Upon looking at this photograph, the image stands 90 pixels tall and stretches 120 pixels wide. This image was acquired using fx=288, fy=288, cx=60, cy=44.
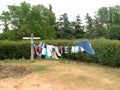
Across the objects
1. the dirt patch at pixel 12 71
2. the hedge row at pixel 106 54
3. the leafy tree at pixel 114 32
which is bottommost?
the dirt patch at pixel 12 71

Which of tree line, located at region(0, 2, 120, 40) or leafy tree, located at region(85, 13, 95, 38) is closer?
tree line, located at region(0, 2, 120, 40)

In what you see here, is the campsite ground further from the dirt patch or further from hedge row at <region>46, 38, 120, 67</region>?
hedge row at <region>46, 38, 120, 67</region>

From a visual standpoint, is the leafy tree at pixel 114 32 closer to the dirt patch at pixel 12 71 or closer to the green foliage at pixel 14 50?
the green foliage at pixel 14 50

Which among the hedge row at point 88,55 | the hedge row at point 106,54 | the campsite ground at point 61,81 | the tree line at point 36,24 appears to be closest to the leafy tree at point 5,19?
the tree line at point 36,24

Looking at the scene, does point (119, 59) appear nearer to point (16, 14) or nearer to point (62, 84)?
point (62, 84)

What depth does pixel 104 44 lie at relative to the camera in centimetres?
1636

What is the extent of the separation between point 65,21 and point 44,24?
3508 millimetres

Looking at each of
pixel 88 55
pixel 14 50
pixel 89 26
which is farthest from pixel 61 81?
pixel 89 26

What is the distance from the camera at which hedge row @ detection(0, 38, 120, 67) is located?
51.4ft

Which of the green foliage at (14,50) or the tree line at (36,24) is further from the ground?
the tree line at (36,24)

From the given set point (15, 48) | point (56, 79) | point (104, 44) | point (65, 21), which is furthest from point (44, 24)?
point (56, 79)

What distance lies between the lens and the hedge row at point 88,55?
617 inches

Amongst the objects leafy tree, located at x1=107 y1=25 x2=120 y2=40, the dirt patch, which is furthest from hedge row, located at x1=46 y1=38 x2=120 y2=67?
leafy tree, located at x1=107 y1=25 x2=120 y2=40

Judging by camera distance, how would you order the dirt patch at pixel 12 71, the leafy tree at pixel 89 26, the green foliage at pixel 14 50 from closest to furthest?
the dirt patch at pixel 12 71 → the green foliage at pixel 14 50 → the leafy tree at pixel 89 26
